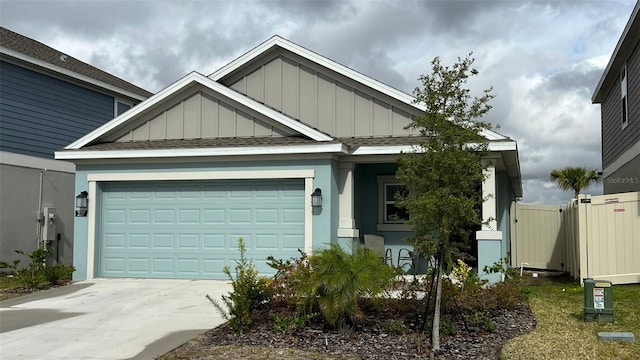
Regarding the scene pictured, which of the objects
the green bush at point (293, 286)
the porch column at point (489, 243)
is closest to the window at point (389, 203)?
the porch column at point (489, 243)

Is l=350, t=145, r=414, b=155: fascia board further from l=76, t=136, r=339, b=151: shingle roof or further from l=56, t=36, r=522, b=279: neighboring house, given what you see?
l=76, t=136, r=339, b=151: shingle roof

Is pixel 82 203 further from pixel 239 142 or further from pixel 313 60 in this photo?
pixel 313 60

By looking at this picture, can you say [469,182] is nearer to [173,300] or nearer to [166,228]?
[173,300]

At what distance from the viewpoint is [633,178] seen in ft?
47.9

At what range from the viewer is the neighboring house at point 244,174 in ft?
40.5

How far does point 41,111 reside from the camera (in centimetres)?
1695

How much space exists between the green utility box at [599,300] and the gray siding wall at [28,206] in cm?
1391

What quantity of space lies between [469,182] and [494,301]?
2.77 m

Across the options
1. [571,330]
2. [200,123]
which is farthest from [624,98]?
[200,123]

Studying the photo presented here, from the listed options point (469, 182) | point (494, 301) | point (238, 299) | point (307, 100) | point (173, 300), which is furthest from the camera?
point (307, 100)

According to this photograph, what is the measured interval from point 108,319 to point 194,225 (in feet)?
13.6

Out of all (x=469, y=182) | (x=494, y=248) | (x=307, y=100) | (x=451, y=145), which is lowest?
(x=494, y=248)

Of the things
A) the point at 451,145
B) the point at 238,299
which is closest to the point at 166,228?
the point at 238,299

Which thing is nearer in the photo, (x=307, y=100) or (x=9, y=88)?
(x=307, y=100)
